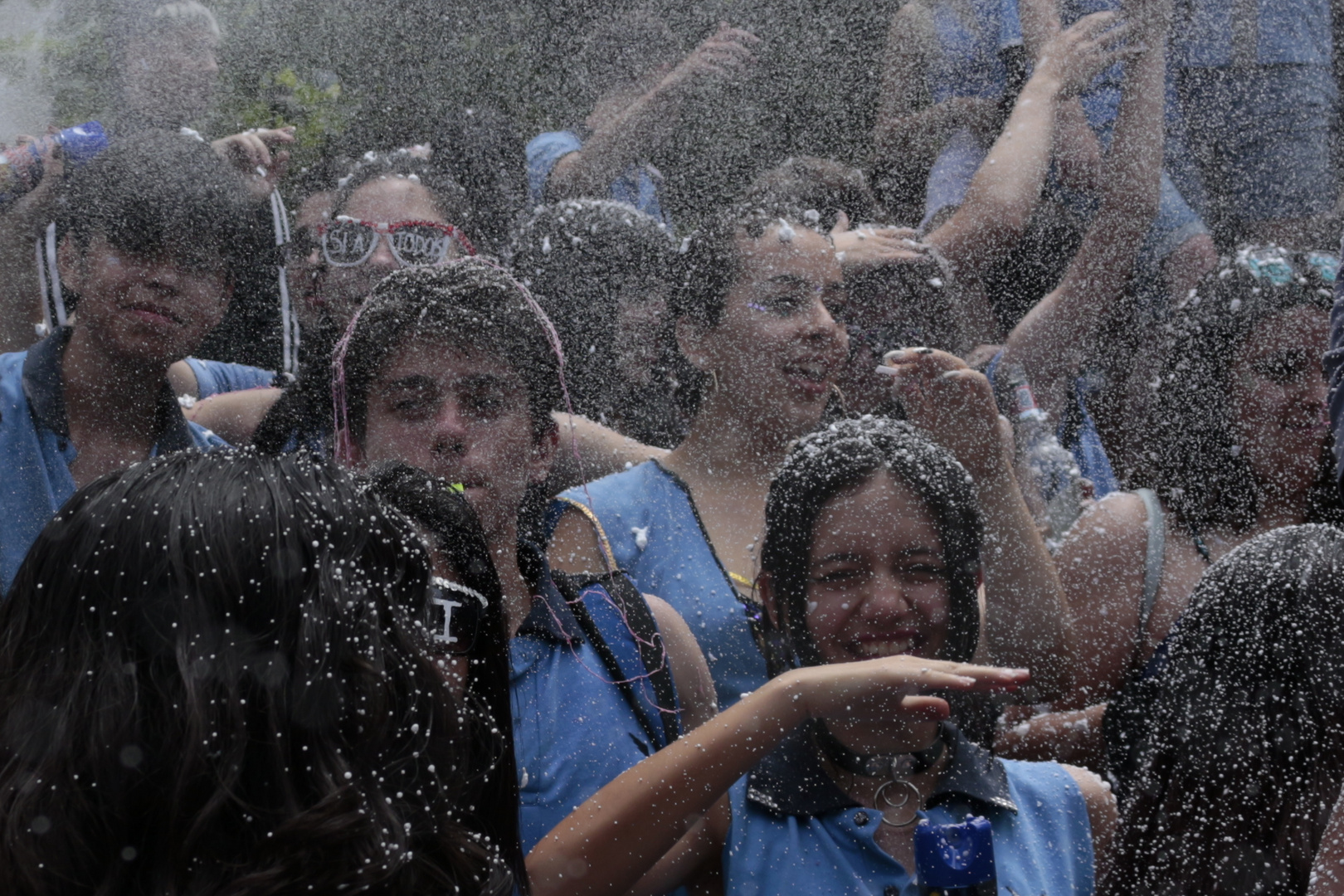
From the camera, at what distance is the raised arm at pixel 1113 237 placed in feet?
8.04

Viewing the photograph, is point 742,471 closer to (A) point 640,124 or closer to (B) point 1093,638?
(B) point 1093,638

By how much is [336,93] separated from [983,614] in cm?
220

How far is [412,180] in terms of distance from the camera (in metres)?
2.39

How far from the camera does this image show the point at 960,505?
1.60 meters

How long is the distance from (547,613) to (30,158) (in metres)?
1.34

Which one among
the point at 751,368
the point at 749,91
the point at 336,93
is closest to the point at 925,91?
the point at 749,91

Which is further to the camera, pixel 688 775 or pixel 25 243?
pixel 25 243

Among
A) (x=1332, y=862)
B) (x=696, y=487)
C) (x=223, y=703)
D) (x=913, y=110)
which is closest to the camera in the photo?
(x=223, y=703)

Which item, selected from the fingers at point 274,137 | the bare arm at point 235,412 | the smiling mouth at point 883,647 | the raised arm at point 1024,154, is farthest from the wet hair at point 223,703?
the raised arm at point 1024,154

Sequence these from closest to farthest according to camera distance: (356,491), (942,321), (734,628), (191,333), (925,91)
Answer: (356,491) < (734,628) < (191,333) < (942,321) < (925,91)

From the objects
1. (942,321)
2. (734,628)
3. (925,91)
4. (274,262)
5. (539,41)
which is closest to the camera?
(734,628)

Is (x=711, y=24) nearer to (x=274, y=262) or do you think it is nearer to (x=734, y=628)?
(x=274, y=262)

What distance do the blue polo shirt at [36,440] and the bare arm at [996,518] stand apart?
97 centimetres

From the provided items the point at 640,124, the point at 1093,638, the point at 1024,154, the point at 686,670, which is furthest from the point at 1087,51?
the point at 686,670
